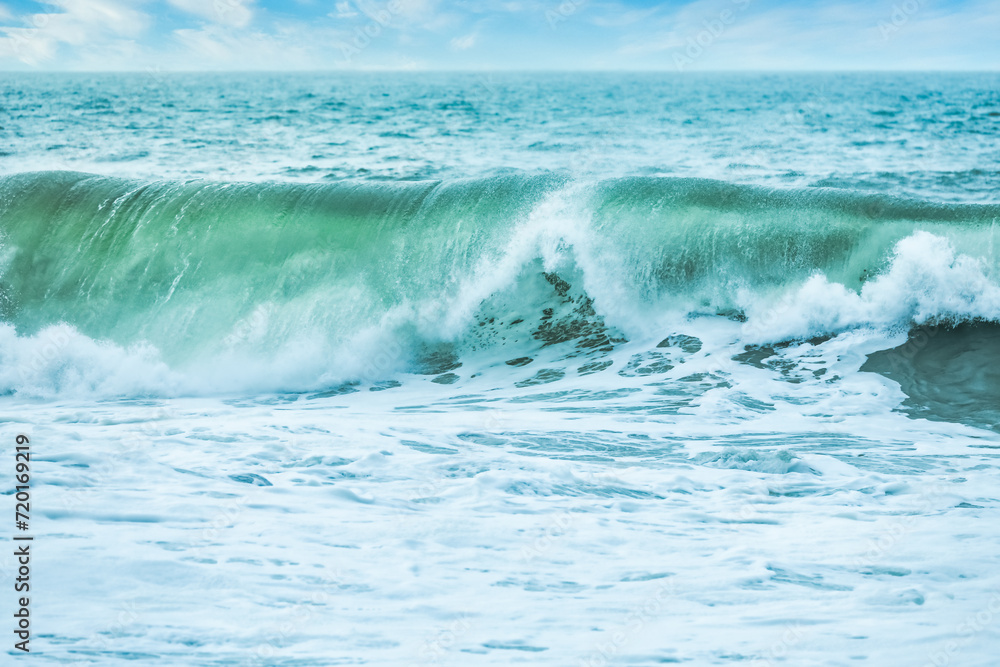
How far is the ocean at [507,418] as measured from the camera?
3.19 m

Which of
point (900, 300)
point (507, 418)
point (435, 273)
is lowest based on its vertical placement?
point (507, 418)

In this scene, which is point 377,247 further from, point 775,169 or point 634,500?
point 775,169

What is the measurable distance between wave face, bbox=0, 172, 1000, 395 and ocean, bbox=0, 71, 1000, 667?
0.12 ft

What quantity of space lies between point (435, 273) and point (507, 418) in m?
2.80

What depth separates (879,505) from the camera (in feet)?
14.4

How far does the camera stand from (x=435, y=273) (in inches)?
327

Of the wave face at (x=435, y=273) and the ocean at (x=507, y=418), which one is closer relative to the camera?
the ocean at (x=507, y=418)

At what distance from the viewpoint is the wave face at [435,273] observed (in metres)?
7.47

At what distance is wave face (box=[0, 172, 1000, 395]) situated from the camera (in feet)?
24.5

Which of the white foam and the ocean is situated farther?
the white foam

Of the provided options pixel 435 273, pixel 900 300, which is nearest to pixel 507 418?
pixel 435 273

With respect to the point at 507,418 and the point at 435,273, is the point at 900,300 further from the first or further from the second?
the point at 435,273

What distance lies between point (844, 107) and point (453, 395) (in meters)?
35.4

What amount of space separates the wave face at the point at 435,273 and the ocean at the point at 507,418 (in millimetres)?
38
